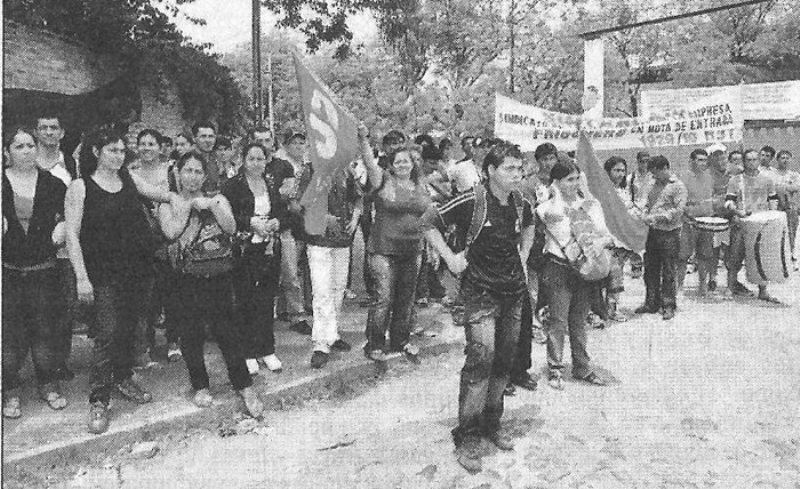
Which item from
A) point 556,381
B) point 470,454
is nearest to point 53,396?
point 470,454

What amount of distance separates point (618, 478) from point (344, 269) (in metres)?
2.58

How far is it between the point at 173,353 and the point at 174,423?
1.26 metres

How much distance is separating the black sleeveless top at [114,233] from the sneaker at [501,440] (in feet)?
7.54

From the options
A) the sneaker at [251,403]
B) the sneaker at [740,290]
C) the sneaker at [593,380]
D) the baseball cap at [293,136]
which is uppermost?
the baseball cap at [293,136]

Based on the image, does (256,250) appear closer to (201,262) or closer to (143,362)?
(201,262)

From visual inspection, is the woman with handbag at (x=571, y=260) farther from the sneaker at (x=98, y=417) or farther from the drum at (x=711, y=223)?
the drum at (x=711, y=223)

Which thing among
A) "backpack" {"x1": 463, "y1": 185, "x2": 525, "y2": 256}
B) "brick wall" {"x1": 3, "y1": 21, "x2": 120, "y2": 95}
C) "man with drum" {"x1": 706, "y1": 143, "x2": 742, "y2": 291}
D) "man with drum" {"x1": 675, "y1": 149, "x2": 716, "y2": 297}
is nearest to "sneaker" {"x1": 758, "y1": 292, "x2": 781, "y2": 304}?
"man with drum" {"x1": 706, "y1": 143, "x2": 742, "y2": 291}

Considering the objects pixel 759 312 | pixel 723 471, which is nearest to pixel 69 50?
pixel 759 312

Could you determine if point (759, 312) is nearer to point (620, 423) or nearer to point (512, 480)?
point (620, 423)

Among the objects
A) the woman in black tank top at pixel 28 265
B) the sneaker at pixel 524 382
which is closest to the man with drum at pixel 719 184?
the sneaker at pixel 524 382

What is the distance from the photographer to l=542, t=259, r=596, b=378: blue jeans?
533 cm

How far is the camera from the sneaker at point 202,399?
14.9ft

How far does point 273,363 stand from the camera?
17.4ft

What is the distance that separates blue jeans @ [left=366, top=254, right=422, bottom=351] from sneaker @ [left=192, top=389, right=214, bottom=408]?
140cm
